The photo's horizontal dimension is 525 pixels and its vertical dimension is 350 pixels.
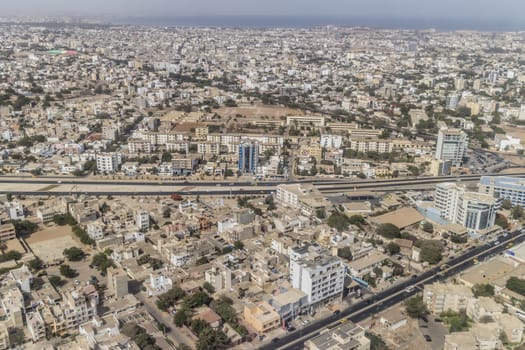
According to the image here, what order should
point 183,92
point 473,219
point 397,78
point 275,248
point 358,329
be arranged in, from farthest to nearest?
point 397,78, point 183,92, point 473,219, point 275,248, point 358,329

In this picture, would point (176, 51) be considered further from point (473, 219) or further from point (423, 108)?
point (473, 219)

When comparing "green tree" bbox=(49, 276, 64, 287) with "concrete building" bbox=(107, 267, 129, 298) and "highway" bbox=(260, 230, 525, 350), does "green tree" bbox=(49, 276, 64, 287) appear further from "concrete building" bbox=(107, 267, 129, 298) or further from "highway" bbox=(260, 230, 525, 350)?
"highway" bbox=(260, 230, 525, 350)

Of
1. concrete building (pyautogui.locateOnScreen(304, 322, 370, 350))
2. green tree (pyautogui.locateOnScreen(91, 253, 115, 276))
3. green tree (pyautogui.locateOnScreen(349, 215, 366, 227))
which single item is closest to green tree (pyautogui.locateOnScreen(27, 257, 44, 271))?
green tree (pyautogui.locateOnScreen(91, 253, 115, 276))

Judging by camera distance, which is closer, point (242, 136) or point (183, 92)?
point (242, 136)

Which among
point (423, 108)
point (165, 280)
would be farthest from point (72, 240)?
point (423, 108)

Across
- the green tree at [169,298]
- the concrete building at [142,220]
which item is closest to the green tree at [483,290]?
the green tree at [169,298]

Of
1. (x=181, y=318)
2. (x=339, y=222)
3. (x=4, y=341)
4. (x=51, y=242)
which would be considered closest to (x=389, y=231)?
(x=339, y=222)

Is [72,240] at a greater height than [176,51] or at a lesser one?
lesser
